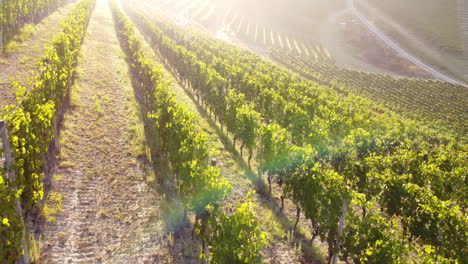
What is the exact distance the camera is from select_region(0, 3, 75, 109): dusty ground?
806 inches

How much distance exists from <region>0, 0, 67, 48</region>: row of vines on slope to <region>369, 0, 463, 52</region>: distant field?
430 ft

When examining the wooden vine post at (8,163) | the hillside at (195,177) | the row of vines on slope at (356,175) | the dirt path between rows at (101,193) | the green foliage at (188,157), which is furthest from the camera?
the green foliage at (188,157)

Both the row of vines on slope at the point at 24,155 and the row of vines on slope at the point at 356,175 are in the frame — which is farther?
the row of vines on slope at the point at 356,175

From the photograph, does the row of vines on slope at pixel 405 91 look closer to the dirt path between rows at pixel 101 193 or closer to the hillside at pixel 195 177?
the hillside at pixel 195 177

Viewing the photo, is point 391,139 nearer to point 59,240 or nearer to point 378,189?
point 378,189

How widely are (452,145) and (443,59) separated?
93586mm

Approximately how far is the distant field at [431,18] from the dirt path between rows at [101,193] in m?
128

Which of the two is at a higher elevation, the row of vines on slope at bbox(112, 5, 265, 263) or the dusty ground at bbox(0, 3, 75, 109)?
the dusty ground at bbox(0, 3, 75, 109)

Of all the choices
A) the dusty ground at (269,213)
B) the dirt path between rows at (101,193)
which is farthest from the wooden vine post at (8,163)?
the dusty ground at (269,213)

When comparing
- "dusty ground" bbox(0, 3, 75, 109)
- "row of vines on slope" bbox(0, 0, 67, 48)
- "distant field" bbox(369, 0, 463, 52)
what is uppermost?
"distant field" bbox(369, 0, 463, 52)

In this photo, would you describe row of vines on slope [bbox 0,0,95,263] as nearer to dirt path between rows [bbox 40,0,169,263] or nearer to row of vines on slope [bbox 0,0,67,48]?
dirt path between rows [bbox 40,0,169,263]

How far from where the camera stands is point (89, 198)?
1420cm

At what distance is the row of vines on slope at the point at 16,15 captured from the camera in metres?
29.3

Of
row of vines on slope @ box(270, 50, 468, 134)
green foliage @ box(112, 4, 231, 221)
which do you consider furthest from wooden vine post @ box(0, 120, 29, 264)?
row of vines on slope @ box(270, 50, 468, 134)
